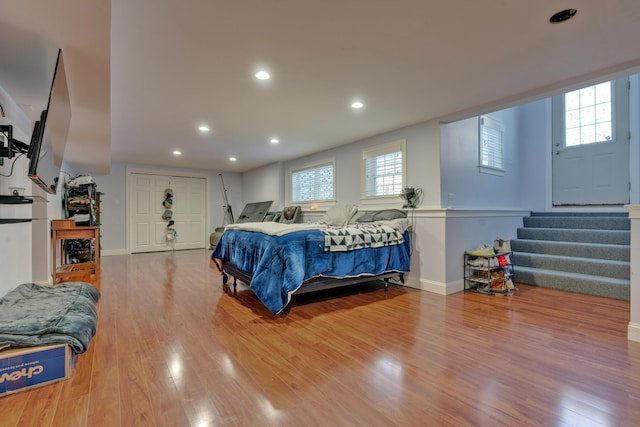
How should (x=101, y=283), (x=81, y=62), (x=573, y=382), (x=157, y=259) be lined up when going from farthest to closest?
(x=157, y=259)
(x=101, y=283)
(x=81, y=62)
(x=573, y=382)

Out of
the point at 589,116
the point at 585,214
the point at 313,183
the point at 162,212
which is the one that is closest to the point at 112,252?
the point at 162,212

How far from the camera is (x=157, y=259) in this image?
5.98m

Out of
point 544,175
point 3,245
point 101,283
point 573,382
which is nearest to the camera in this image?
point 573,382

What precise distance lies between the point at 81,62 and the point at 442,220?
141 inches

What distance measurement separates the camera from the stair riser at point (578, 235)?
3725 millimetres

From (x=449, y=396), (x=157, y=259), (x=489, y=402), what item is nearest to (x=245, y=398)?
(x=449, y=396)

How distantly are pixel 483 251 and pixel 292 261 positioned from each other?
2.38 meters

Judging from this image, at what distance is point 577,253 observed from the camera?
12.6ft

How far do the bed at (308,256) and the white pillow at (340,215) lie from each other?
2.03ft

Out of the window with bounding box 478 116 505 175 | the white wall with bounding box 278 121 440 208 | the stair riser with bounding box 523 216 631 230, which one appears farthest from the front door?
the white wall with bounding box 278 121 440 208

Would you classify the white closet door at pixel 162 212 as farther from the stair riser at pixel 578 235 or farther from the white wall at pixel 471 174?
the stair riser at pixel 578 235

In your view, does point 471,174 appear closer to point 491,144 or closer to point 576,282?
point 491,144

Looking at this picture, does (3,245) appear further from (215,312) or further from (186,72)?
(186,72)

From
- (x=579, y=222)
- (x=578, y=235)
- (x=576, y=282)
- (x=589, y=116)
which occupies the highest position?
(x=589, y=116)
